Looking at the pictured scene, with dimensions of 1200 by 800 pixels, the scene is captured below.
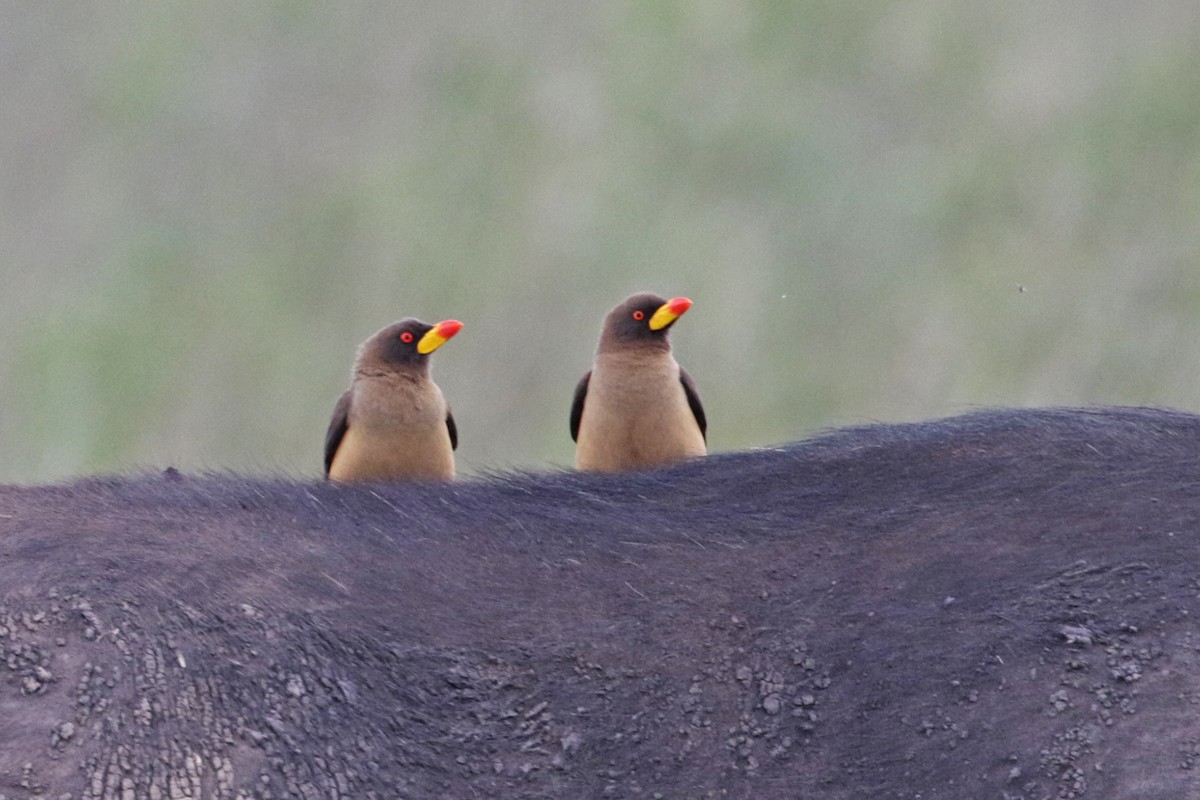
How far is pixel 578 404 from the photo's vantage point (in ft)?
19.4

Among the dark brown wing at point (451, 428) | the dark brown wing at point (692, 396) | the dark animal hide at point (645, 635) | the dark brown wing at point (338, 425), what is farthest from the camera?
the dark brown wing at point (692, 396)

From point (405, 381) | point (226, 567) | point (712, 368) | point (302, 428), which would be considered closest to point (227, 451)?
point (302, 428)

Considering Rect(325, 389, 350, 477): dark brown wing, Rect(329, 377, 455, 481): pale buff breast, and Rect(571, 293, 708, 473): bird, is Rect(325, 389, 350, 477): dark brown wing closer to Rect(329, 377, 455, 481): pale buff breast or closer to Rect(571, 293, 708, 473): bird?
Rect(329, 377, 455, 481): pale buff breast

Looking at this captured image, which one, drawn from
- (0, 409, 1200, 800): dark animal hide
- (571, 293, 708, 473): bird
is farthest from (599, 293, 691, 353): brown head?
(0, 409, 1200, 800): dark animal hide

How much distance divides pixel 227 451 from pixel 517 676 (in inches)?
409

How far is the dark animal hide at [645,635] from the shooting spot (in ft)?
11.3

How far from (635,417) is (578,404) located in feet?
1.45

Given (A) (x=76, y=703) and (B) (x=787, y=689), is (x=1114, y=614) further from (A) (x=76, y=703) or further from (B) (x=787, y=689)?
(A) (x=76, y=703)

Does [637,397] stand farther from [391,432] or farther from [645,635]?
[645,635]

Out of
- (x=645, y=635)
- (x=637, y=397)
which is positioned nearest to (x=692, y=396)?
(x=637, y=397)

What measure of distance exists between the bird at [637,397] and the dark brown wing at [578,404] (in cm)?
7

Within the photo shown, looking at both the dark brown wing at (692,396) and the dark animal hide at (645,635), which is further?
the dark brown wing at (692,396)

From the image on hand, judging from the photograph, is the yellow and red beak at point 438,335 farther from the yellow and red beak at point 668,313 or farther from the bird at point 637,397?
the yellow and red beak at point 668,313

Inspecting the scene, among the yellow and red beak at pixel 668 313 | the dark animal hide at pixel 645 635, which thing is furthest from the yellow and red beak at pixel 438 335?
the dark animal hide at pixel 645 635
